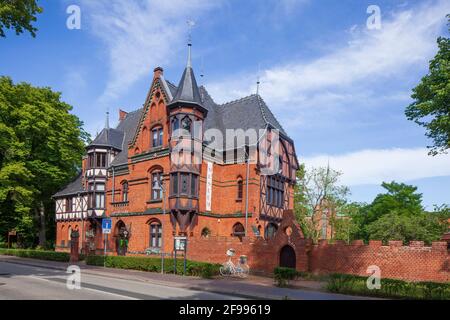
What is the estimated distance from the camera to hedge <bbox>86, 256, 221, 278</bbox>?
850 inches

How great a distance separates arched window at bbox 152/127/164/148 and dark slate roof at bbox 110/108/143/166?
15.1 feet

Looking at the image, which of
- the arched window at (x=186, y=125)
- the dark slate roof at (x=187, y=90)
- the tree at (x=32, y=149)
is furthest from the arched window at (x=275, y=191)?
the tree at (x=32, y=149)

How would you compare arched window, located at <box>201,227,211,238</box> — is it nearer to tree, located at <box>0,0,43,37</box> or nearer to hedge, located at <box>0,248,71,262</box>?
hedge, located at <box>0,248,71,262</box>

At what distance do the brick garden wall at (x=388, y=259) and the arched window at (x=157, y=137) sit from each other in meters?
14.3

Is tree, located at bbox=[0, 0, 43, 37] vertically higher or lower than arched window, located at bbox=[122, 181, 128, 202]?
higher

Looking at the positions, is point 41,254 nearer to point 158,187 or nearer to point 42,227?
point 42,227

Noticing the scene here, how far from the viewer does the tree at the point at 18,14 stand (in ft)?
52.0

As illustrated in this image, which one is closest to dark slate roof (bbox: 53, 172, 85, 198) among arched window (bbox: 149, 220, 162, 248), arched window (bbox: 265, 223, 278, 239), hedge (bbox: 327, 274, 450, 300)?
arched window (bbox: 149, 220, 162, 248)

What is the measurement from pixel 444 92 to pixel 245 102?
17054 millimetres

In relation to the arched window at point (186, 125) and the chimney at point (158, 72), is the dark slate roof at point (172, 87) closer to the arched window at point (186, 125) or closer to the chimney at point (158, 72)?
the chimney at point (158, 72)

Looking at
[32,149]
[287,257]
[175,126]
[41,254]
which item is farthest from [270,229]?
[32,149]

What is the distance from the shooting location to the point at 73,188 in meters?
40.4

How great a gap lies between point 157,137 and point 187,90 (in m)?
4.60

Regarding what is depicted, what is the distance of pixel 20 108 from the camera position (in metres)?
37.2
